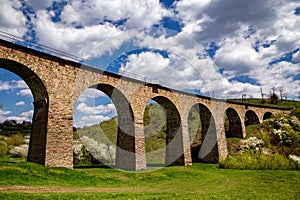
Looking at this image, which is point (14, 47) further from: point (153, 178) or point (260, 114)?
point (260, 114)

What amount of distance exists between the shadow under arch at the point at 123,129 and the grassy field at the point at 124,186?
3.73m

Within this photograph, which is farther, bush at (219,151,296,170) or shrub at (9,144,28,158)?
shrub at (9,144,28,158)

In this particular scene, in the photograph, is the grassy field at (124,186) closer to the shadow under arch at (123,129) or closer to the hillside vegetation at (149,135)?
the shadow under arch at (123,129)

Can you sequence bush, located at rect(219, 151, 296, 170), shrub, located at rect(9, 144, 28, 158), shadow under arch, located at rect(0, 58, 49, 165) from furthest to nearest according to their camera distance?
1. shrub, located at rect(9, 144, 28, 158)
2. bush, located at rect(219, 151, 296, 170)
3. shadow under arch, located at rect(0, 58, 49, 165)

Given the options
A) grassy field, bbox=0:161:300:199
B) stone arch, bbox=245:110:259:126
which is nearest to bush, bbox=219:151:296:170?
grassy field, bbox=0:161:300:199

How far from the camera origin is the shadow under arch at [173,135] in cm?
2305

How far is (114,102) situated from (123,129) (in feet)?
7.57

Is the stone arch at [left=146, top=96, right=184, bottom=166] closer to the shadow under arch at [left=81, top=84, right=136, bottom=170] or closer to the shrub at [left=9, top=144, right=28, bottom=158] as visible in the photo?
the shadow under arch at [left=81, top=84, right=136, bottom=170]

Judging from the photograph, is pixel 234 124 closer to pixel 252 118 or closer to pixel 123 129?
pixel 252 118

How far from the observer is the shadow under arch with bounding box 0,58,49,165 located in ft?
45.7

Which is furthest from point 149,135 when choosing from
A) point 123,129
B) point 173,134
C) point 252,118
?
point 123,129

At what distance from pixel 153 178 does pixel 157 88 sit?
9.43 metres

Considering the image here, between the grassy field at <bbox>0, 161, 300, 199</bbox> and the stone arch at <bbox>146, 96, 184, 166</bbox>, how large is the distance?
6.55 m

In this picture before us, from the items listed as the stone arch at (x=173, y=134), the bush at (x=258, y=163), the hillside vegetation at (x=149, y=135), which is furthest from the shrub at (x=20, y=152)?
the bush at (x=258, y=163)
